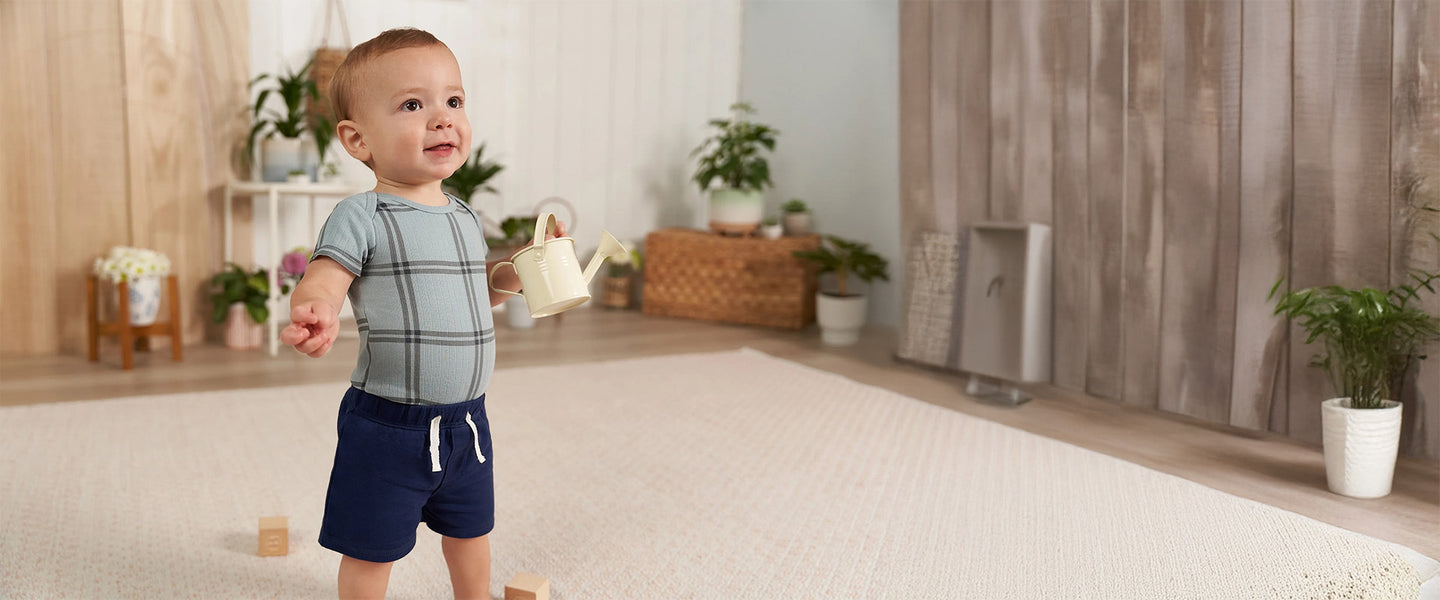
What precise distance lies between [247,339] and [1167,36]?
2.66 metres

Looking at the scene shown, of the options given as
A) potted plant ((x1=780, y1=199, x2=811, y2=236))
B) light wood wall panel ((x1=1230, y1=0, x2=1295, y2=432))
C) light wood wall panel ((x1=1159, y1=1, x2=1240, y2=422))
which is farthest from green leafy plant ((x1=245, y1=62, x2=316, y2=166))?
light wood wall panel ((x1=1230, y1=0, x2=1295, y2=432))

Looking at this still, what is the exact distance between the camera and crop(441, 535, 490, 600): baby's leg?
116 centimetres

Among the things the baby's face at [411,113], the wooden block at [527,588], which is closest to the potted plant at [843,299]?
the wooden block at [527,588]

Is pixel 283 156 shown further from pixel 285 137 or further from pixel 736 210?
pixel 736 210

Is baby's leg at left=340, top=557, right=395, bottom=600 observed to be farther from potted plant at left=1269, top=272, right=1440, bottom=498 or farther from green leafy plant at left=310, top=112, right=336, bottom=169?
green leafy plant at left=310, top=112, right=336, bottom=169

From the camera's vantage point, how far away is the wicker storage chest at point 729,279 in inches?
143

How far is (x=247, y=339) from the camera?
306 cm

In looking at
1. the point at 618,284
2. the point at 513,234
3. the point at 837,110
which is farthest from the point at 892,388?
the point at 618,284

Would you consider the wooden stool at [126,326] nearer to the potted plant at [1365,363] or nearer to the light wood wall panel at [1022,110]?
the light wood wall panel at [1022,110]

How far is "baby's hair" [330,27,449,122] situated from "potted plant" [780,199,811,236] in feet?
9.40

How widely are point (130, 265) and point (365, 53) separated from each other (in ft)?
7.03

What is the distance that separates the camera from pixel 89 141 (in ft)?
9.36

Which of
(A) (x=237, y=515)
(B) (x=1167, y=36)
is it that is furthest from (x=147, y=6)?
(B) (x=1167, y=36)

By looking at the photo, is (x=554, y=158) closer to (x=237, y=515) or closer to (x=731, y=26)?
(x=731, y=26)
